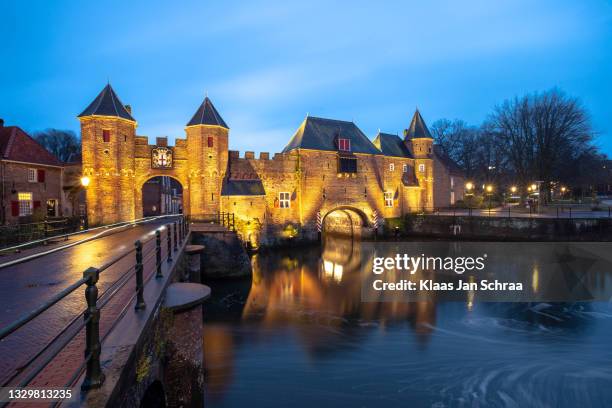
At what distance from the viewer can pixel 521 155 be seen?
35094mm

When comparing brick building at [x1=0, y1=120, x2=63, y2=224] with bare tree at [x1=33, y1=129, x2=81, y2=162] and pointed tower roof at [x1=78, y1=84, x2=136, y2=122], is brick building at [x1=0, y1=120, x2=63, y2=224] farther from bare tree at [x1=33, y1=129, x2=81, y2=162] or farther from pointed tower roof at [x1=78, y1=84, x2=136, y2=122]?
bare tree at [x1=33, y1=129, x2=81, y2=162]

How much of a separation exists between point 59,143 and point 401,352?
59724 mm

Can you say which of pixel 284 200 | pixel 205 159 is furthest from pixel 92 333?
pixel 284 200

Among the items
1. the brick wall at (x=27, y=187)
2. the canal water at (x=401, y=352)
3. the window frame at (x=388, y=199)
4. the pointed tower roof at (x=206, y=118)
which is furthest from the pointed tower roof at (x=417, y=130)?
the brick wall at (x=27, y=187)

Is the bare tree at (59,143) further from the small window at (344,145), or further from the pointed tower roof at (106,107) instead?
the small window at (344,145)

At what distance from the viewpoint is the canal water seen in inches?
325

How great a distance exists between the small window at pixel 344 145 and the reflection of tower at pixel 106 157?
672 inches

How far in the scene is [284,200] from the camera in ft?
92.1

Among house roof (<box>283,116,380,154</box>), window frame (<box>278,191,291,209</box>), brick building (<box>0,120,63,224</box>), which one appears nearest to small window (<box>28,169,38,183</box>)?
brick building (<box>0,120,63,224</box>)

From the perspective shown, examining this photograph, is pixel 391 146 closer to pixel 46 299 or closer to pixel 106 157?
pixel 106 157

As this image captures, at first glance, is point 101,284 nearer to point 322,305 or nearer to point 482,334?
point 322,305

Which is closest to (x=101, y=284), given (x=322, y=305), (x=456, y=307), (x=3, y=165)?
(x=322, y=305)

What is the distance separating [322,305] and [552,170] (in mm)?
31540

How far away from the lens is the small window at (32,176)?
23.2m
